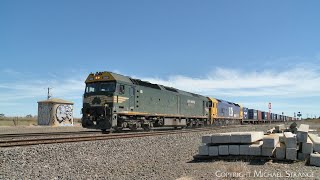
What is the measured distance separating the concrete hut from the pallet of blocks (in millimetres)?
30668

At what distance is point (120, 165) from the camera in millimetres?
9773

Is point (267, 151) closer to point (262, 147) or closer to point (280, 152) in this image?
point (262, 147)

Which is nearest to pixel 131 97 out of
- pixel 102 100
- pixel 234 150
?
pixel 102 100

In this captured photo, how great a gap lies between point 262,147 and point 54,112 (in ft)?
106

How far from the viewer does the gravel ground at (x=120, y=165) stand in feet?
26.5

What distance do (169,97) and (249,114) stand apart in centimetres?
3672

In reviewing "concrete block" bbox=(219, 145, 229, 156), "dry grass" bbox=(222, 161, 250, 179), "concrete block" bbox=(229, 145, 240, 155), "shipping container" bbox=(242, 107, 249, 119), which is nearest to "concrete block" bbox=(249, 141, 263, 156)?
"concrete block" bbox=(229, 145, 240, 155)

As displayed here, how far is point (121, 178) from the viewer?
26.1 ft

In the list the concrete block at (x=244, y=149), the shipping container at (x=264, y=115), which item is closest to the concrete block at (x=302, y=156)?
the concrete block at (x=244, y=149)

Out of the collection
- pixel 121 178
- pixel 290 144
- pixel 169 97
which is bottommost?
pixel 121 178

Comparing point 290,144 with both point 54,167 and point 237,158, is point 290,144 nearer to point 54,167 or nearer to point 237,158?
point 237,158

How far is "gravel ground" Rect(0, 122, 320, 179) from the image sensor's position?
318 inches

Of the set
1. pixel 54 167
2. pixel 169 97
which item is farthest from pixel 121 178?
pixel 169 97

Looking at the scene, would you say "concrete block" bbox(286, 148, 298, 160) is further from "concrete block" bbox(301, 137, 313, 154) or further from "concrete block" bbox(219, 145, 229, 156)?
"concrete block" bbox(219, 145, 229, 156)
